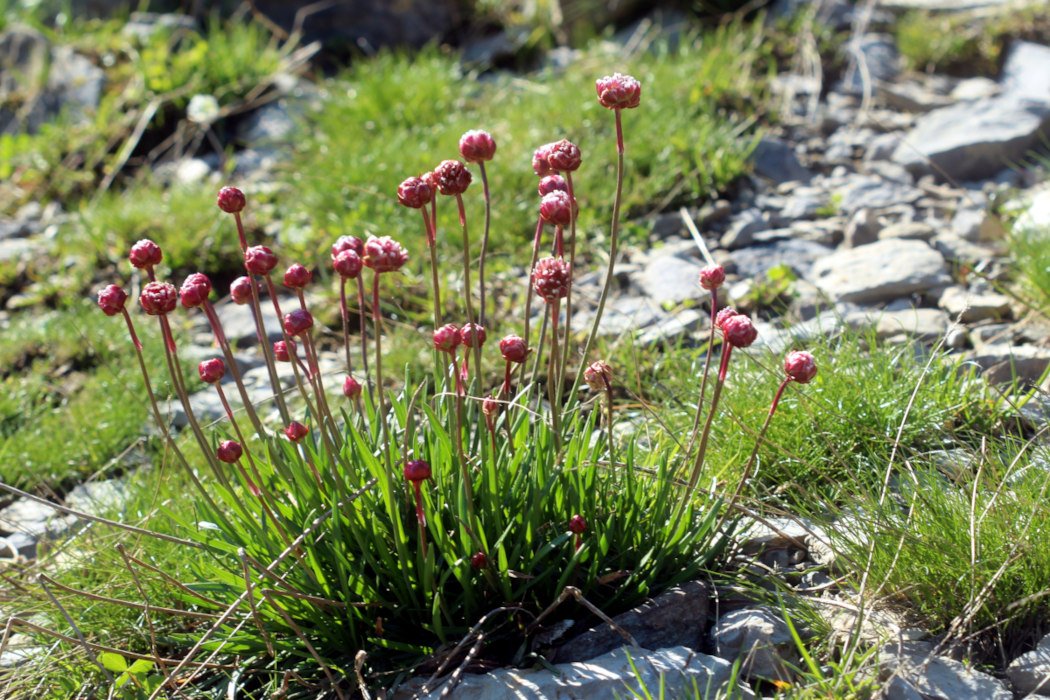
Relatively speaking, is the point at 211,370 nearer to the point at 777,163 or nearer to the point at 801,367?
the point at 801,367

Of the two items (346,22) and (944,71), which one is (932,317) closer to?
(944,71)

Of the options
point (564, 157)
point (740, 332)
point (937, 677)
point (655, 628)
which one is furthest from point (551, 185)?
point (937, 677)

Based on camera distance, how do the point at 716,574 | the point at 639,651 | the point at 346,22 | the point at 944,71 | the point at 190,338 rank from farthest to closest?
the point at 346,22, the point at 944,71, the point at 190,338, the point at 716,574, the point at 639,651

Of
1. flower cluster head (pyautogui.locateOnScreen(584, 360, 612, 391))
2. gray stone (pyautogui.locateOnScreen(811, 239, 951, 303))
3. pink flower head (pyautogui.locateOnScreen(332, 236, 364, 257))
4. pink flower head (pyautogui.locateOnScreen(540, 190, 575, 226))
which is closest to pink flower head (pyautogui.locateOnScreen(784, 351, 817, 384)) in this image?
flower cluster head (pyautogui.locateOnScreen(584, 360, 612, 391))

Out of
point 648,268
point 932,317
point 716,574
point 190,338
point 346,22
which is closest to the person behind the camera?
point 716,574

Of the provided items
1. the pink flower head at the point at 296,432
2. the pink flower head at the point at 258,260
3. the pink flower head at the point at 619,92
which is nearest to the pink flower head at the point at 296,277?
the pink flower head at the point at 258,260

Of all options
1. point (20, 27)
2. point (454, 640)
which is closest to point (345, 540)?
point (454, 640)

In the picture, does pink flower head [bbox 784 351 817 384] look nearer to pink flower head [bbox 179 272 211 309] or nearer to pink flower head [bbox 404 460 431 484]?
pink flower head [bbox 404 460 431 484]

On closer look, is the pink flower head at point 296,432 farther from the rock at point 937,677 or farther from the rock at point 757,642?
the rock at point 937,677
